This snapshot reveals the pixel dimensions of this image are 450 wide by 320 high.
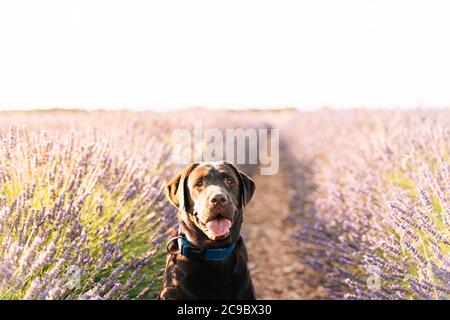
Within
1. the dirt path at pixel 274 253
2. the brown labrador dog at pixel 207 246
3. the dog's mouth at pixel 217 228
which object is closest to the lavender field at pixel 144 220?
the dirt path at pixel 274 253

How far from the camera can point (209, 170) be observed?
312cm

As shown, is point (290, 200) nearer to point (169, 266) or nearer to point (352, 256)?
point (352, 256)

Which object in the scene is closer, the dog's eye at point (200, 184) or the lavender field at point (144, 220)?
the lavender field at point (144, 220)

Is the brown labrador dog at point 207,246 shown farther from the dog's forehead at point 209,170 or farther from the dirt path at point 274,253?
the dirt path at point 274,253

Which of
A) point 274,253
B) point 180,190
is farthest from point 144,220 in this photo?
point 274,253

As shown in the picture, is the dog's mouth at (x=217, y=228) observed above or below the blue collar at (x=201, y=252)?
above

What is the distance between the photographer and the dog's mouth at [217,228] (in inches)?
113

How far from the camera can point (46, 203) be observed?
10.5 feet

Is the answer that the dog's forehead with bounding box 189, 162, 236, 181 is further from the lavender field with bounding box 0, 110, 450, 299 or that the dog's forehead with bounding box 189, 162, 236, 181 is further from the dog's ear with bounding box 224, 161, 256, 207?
the lavender field with bounding box 0, 110, 450, 299
